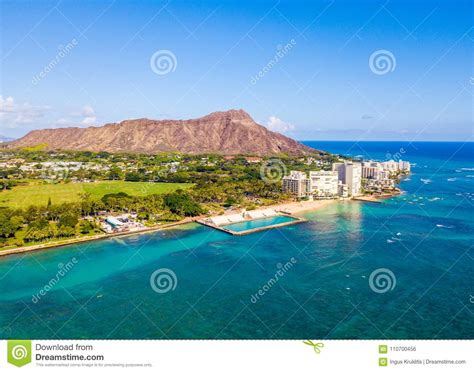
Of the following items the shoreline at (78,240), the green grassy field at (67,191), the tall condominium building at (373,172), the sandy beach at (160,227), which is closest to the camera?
the shoreline at (78,240)

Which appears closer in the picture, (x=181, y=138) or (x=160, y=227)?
(x=160, y=227)

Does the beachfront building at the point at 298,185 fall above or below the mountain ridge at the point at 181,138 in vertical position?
below

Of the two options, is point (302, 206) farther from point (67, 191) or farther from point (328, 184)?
point (67, 191)

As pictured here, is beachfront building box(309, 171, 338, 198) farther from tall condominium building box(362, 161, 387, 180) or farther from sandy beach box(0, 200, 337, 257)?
tall condominium building box(362, 161, 387, 180)

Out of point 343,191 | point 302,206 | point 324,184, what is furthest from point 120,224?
point 343,191

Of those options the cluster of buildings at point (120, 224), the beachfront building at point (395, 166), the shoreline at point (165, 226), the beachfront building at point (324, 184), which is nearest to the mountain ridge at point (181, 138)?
the beachfront building at point (395, 166)

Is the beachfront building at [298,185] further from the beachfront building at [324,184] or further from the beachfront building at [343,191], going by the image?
the beachfront building at [343,191]

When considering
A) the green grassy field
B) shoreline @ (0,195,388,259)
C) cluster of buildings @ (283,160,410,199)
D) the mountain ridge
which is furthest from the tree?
the mountain ridge

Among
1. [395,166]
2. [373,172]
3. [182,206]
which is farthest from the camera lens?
[395,166]
